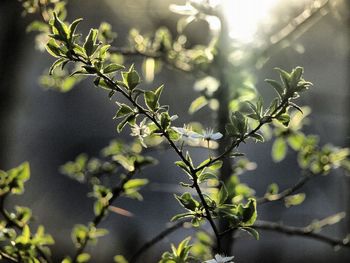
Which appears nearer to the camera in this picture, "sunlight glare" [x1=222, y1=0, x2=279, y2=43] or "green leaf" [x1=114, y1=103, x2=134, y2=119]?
"green leaf" [x1=114, y1=103, x2=134, y2=119]

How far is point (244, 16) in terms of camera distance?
0.88 meters

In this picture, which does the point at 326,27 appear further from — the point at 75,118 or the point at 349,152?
the point at 349,152

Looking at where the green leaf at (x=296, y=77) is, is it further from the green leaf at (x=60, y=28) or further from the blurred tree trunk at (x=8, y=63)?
the blurred tree trunk at (x=8, y=63)

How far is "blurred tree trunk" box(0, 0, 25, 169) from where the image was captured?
2.45 m

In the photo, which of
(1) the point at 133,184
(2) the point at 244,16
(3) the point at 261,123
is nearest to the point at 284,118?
Answer: (3) the point at 261,123

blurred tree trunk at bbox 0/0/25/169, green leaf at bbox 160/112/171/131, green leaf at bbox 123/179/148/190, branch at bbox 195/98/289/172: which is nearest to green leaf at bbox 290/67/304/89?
branch at bbox 195/98/289/172

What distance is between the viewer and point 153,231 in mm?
2664

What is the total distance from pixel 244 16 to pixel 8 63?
194cm

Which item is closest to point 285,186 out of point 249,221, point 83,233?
point 83,233

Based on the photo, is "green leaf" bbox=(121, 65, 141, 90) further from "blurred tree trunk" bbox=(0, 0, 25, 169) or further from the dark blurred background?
"blurred tree trunk" bbox=(0, 0, 25, 169)

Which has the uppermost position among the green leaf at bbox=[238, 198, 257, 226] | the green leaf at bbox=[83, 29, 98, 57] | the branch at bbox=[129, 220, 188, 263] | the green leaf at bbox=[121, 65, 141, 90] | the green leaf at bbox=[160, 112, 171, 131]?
the green leaf at bbox=[83, 29, 98, 57]

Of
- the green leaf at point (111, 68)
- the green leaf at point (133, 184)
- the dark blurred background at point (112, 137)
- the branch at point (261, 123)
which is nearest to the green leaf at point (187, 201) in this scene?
the branch at point (261, 123)

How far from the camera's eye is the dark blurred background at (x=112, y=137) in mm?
2512

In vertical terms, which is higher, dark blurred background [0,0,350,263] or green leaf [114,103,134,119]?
dark blurred background [0,0,350,263]
